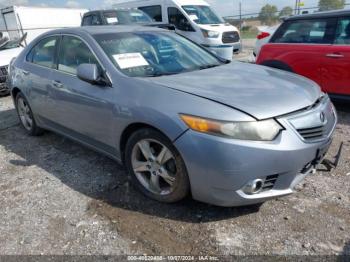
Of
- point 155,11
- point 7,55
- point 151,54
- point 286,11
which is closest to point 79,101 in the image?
point 151,54

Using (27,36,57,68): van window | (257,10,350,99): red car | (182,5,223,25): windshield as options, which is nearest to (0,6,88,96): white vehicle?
(182,5,223,25): windshield

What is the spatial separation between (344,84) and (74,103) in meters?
3.74

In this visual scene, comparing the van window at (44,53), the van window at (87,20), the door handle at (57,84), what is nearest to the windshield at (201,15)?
the van window at (87,20)

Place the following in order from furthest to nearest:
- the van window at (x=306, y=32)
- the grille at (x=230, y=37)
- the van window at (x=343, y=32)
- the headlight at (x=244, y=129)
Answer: the grille at (x=230, y=37) < the van window at (x=306, y=32) < the van window at (x=343, y=32) < the headlight at (x=244, y=129)

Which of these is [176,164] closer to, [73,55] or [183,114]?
[183,114]

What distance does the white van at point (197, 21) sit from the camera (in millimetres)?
10938

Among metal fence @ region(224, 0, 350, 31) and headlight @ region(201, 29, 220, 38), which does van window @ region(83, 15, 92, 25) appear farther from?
metal fence @ region(224, 0, 350, 31)

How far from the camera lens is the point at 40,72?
414cm

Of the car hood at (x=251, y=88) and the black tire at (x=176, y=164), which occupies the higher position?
the car hood at (x=251, y=88)

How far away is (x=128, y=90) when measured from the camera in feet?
9.66

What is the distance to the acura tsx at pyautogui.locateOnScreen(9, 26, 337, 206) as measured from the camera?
239 centimetres

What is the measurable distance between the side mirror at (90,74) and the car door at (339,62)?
3.46 m

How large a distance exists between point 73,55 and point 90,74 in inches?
29.7

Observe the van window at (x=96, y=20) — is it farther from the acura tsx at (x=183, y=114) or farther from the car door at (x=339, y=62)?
the car door at (x=339, y=62)
